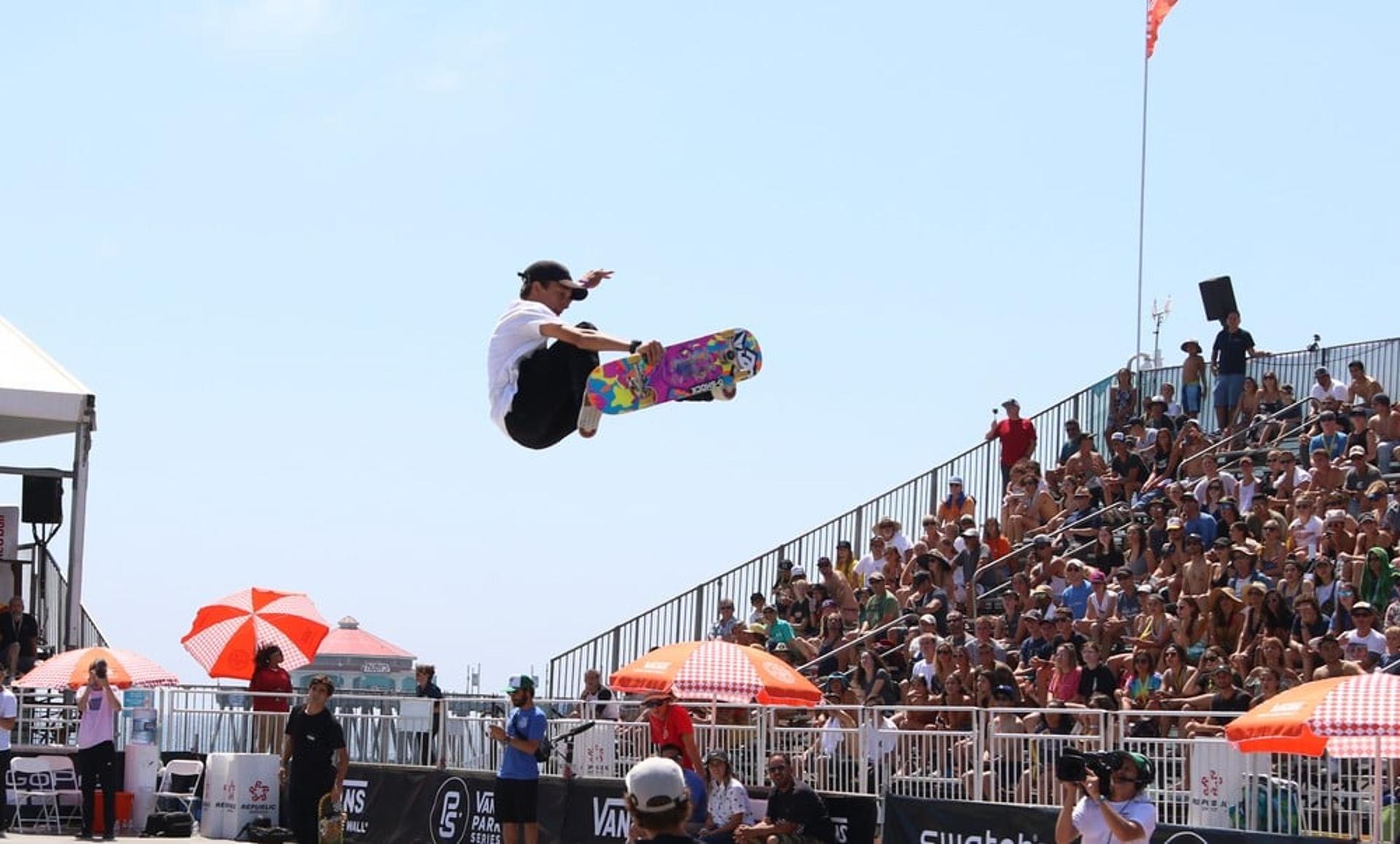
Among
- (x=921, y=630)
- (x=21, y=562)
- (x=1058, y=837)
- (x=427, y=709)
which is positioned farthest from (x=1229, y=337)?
(x=21, y=562)

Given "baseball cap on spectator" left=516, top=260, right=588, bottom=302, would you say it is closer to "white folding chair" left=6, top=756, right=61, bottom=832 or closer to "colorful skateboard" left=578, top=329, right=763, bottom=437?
Result: "colorful skateboard" left=578, top=329, right=763, bottom=437

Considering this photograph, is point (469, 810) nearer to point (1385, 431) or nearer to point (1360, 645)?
point (1360, 645)

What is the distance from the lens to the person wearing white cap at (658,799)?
6301 mm

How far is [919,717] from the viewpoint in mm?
16906

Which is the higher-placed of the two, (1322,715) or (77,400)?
(77,400)

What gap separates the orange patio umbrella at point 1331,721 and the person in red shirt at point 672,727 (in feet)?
15.3

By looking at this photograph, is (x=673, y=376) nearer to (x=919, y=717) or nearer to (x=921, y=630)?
(x=919, y=717)

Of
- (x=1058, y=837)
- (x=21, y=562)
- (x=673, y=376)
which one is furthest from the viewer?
(x=21, y=562)

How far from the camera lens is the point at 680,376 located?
893cm

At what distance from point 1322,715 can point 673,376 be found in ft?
16.6

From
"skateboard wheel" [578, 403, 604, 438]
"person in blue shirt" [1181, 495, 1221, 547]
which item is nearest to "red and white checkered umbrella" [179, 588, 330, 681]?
"person in blue shirt" [1181, 495, 1221, 547]

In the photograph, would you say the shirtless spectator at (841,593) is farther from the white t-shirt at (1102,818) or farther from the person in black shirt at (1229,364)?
the white t-shirt at (1102,818)

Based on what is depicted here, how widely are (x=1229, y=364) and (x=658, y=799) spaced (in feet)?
56.3

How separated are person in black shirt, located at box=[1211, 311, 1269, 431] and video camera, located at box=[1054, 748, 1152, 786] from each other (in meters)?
12.1
